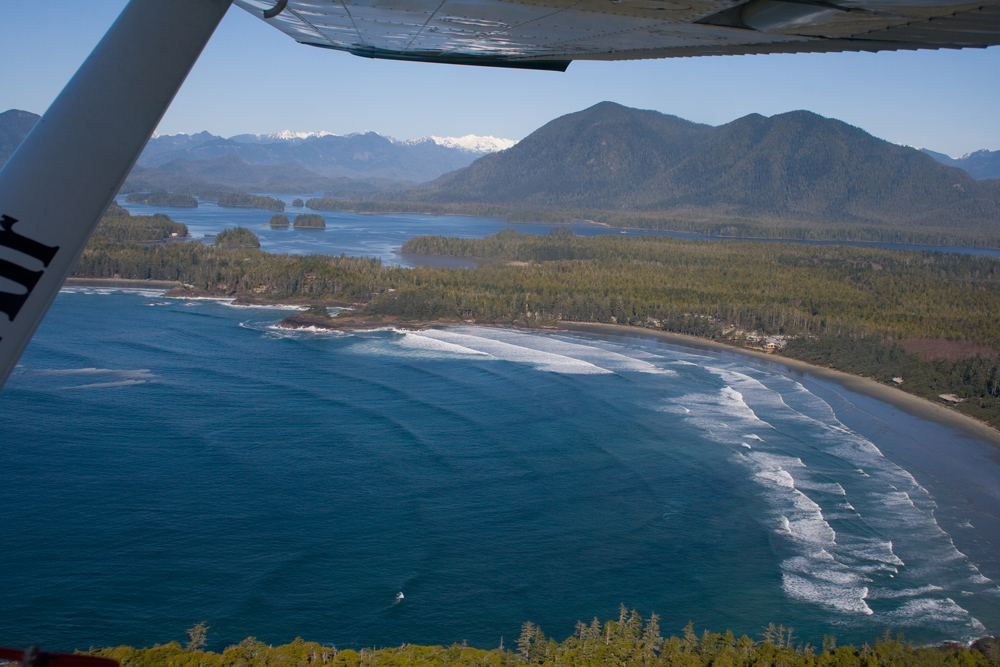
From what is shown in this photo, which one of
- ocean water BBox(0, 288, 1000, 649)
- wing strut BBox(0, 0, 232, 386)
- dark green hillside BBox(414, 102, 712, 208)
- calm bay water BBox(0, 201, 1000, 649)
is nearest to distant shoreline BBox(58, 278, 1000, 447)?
ocean water BBox(0, 288, 1000, 649)

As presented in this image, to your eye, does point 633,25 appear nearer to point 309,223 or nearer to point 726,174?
point 309,223

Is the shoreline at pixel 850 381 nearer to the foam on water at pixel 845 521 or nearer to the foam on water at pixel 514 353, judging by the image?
the foam on water at pixel 845 521

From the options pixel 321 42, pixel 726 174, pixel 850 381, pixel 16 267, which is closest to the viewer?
pixel 16 267

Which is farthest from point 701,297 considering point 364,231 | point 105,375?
point 364,231

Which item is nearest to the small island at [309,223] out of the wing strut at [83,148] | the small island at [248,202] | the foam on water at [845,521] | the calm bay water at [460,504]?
the small island at [248,202]

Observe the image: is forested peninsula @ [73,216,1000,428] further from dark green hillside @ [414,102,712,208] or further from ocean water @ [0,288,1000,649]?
dark green hillside @ [414,102,712,208]
